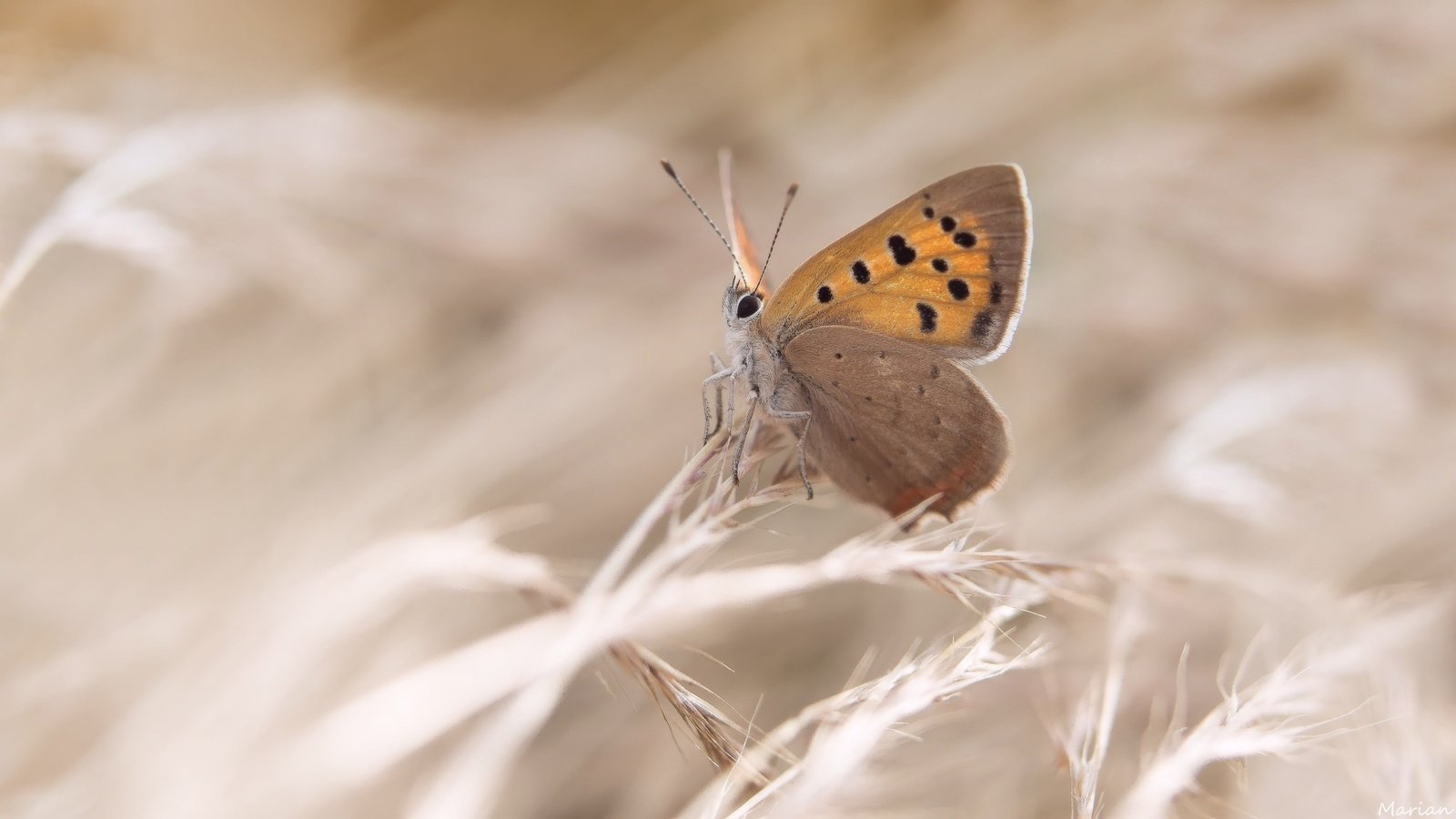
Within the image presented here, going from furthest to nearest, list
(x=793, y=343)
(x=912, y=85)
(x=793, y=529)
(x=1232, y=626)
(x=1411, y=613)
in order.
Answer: (x=912, y=85), (x=793, y=529), (x=1232, y=626), (x=1411, y=613), (x=793, y=343)

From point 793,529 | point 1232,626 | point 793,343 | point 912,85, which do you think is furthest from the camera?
point 912,85

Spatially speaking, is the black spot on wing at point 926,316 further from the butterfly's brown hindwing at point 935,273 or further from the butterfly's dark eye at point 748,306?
the butterfly's dark eye at point 748,306

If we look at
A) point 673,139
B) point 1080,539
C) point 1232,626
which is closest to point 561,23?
point 673,139

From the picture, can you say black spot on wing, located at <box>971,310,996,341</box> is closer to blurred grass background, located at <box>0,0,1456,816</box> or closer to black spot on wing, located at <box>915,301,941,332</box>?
black spot on wing, located at <box>915,301,941,332</box>

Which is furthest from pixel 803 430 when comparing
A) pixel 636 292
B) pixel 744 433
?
pixel 636 292

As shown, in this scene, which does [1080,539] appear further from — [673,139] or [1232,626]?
[673,139]

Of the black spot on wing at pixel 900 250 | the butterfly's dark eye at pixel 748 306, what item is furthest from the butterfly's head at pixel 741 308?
the black spot on wing at pixel 900 250
